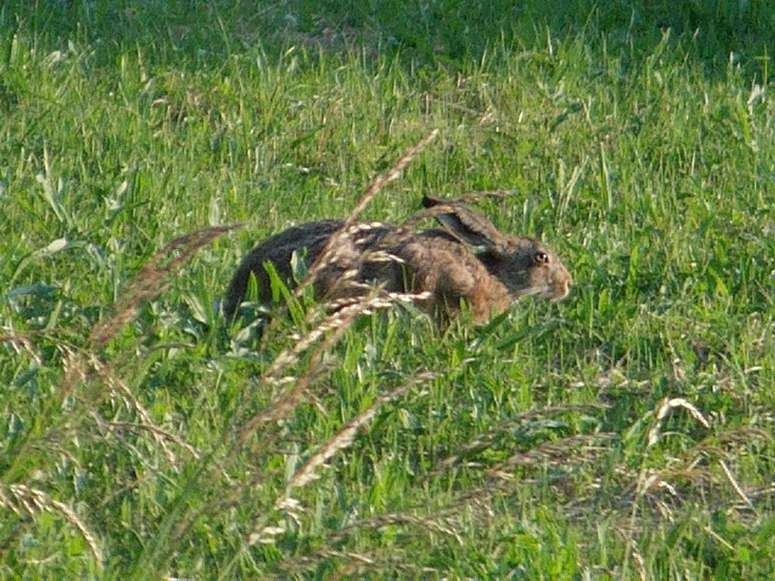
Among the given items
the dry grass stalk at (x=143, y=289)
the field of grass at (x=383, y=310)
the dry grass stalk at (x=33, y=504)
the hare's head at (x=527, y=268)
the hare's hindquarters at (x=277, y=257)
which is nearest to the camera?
the dry grass stalk at (x=33, y=504)

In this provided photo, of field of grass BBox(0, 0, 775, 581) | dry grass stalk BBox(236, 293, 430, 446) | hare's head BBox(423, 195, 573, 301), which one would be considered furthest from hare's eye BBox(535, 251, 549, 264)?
dry grass stalk BBox(236, 293, 430, 446)

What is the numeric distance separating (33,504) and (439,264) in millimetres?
2678

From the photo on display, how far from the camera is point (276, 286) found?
205 inches

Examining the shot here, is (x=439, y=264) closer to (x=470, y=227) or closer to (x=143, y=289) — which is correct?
(x=470, y=227)

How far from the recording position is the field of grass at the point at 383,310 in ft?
12.1

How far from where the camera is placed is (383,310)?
5.47 m

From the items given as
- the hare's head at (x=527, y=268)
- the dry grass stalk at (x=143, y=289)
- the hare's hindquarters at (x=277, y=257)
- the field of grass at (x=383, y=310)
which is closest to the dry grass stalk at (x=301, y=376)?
the field of grass at (x=383, y=310)

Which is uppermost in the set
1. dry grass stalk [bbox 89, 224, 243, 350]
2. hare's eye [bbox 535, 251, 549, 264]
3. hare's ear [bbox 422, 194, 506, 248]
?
dry grass stalk [bbox 89, 224, 243, 350]

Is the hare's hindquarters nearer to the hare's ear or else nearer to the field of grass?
the field of grass

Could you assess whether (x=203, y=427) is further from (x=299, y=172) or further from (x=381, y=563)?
(x=299, y=172)

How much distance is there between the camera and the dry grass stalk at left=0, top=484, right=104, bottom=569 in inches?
119

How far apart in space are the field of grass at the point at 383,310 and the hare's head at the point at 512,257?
0.36ft

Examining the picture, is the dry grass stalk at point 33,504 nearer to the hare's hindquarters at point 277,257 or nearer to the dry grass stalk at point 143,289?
the dry grass stalk at point 143,289

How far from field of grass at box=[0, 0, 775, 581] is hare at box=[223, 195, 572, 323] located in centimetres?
16
